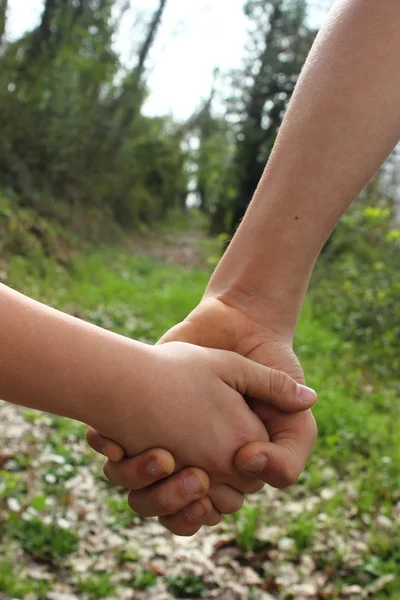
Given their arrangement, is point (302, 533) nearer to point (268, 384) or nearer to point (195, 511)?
point (195, 511)

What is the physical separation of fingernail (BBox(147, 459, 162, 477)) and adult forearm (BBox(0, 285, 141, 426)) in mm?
164

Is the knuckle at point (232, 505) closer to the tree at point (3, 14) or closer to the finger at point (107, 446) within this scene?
the finger at point (107, 446)

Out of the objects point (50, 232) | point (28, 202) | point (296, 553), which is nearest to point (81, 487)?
point (296, 553)

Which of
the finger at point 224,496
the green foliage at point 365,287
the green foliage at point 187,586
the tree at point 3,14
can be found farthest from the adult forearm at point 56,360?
the tree at point 3,14

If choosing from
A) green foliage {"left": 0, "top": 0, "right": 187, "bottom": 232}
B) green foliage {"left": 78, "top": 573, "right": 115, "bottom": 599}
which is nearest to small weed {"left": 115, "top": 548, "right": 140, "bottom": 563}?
green foliage {"left": 78, "top": 573, "right": 115, "bottom": 599}

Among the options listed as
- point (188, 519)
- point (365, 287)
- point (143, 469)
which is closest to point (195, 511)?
point (188, 519)

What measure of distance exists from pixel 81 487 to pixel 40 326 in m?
1.59

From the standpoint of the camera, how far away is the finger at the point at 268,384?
125 cm

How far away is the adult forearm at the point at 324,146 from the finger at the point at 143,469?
453mm

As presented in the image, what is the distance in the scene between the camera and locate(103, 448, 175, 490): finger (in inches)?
45.8

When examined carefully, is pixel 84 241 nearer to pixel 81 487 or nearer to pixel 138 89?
pixel 138 89

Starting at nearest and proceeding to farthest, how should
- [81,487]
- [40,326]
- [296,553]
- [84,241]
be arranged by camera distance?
[40,326] < [296,553] < [81,487] < [84,241]

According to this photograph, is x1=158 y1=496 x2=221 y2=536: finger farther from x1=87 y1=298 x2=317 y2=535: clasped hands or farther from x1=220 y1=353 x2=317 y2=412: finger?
x1=220 y1=353 x2=317 y2=412: finger

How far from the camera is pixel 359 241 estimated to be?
6484mm
